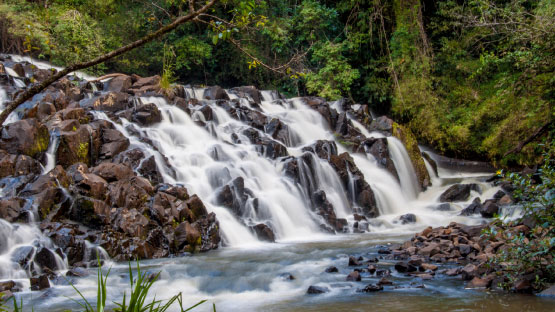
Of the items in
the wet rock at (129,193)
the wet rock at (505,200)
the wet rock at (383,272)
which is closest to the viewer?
the wet rock at (383,272)

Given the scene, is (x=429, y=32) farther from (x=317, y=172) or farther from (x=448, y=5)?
(x=317, y=172)

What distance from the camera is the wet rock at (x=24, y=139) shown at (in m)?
10.8

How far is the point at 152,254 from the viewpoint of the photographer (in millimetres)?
9109

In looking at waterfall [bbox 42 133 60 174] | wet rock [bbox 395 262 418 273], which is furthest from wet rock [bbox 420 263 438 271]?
waterfall [bbox 42 133 60 174]

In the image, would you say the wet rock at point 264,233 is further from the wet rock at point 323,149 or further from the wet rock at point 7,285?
the wet rock at point 7,285

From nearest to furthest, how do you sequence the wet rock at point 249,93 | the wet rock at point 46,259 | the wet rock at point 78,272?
the wet rock at point 78,272
the wet rock at point 46,259
the wet rock at point 249,93

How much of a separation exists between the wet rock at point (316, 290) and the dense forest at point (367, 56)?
1133 centimetres

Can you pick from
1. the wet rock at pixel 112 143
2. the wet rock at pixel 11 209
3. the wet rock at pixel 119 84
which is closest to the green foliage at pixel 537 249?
the wet rock at pixel 11 209

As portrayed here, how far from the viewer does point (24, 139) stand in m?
10.9

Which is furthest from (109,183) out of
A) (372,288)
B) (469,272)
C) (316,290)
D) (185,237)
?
(469,272)

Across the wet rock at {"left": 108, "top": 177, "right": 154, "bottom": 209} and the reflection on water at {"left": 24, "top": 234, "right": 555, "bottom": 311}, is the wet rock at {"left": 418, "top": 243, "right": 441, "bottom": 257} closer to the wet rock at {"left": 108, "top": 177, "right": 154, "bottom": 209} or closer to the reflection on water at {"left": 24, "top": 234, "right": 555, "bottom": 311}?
the reflection on water at {"left": 24, "top": 234, "right": 555, "bottom": 311}

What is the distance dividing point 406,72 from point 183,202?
13.9 meters

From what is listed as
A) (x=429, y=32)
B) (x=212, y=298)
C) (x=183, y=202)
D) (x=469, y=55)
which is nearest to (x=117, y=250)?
(x=183, y=202)

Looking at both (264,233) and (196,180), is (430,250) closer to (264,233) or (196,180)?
(264,233)
